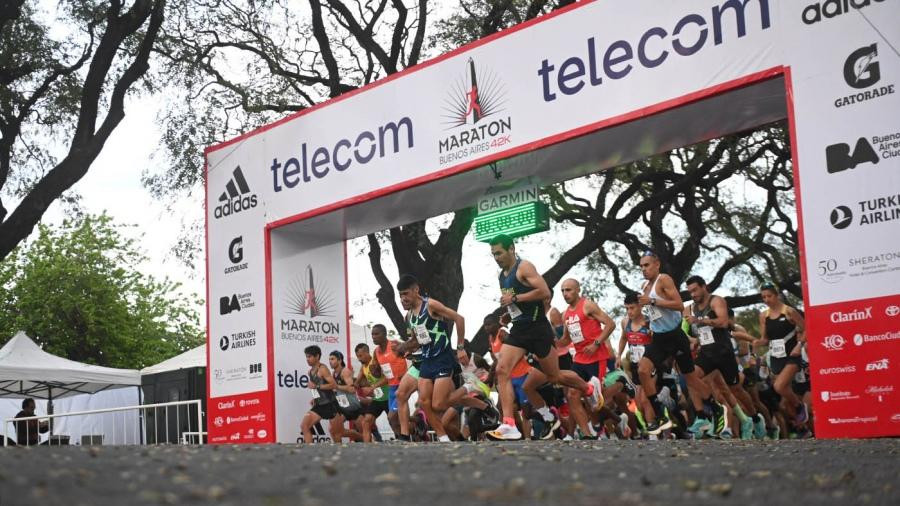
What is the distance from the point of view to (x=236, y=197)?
1736 centimetres

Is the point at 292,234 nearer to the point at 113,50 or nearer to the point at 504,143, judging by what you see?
the point at 504,143

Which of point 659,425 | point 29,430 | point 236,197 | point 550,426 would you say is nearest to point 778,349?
point 659,425

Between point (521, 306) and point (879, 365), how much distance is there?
3233 millimetres

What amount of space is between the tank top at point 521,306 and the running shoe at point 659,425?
7.66ft

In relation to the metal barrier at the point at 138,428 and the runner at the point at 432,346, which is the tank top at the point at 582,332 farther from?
the metal barrier at the point at 138,428

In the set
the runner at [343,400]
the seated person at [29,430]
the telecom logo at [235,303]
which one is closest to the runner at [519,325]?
the runner at [343,400]

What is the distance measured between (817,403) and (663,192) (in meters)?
12.7

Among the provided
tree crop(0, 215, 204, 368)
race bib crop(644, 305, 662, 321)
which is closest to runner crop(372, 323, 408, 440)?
race bib crop(644, 305, 662, 321)

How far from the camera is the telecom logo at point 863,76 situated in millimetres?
10031

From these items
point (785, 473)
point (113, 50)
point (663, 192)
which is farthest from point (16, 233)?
point (785, 473)

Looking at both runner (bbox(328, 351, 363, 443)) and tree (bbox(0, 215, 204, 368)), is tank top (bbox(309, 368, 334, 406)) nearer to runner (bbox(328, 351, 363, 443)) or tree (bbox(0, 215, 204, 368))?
runner (bbox(328, 351, 363, 443))

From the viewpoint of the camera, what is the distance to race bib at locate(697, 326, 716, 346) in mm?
12445

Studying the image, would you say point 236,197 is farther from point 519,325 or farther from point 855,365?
point 855,365

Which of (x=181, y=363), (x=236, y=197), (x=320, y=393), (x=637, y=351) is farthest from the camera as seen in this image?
(x=181, y=363)
